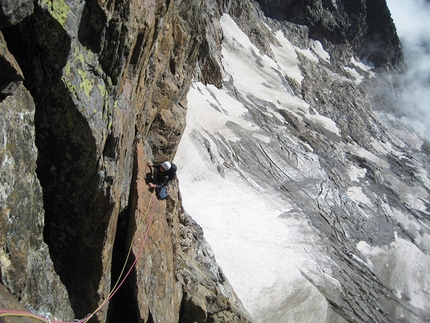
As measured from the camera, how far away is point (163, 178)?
11.3 m

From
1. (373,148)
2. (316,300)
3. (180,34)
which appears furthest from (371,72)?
(180,34)

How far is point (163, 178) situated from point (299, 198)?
2259cm

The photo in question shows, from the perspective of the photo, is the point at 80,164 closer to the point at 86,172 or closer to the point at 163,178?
the point at 86,172

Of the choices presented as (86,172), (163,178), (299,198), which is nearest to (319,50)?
(299,198)

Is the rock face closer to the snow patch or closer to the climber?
the climber

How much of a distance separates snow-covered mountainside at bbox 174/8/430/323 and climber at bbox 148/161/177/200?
10838mm

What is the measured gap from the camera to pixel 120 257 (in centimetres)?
902

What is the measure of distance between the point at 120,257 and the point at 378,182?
39848mm

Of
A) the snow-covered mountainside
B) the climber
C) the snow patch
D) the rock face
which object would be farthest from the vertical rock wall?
the snow patch

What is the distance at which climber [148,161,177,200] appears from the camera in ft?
34.9

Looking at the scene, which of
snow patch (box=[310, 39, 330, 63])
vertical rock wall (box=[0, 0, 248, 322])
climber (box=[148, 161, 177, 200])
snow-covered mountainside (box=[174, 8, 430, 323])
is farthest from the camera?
snow patch (box=[310, 39, 330, 63])

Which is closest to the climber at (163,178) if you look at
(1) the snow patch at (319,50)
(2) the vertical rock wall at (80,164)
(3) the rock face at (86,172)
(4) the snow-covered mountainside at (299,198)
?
(2) the vertical rock wall at (80,164)

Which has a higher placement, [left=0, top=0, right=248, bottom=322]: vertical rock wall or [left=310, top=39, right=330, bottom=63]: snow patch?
[left=310, top=39, right=330, bottom=63]: snow patch

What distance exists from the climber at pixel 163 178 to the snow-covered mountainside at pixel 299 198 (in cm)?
1084
